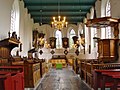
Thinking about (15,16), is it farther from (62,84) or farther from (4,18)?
(62,84)

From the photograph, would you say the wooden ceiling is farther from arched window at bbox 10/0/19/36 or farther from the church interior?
arched window at bbox 10/0/19/36

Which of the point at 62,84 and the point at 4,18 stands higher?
the point at 4,18

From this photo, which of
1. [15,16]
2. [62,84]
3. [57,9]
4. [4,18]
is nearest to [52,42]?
[57,9]

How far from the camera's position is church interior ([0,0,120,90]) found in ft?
28.6

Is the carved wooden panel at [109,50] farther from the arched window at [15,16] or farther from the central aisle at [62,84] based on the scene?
the arched window at [15,16]

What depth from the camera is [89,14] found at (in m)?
25.2

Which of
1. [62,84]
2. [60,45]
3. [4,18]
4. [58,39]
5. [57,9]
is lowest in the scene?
[62,84]

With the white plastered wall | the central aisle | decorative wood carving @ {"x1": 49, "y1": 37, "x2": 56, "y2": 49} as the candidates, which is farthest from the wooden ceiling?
the central aisle

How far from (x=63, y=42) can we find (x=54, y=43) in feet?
3.77

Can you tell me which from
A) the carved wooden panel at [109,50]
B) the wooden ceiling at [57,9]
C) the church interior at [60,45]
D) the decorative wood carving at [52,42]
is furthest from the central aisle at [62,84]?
the decorative wood carving at [52,42]

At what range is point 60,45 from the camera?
113 ft

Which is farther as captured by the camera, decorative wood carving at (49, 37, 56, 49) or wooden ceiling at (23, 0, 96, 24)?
decorative wood carving at (49, 37, 56, 49)

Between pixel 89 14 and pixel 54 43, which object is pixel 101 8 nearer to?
pixel 89 14

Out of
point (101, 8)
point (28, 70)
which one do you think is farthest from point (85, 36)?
point (28, 70)
